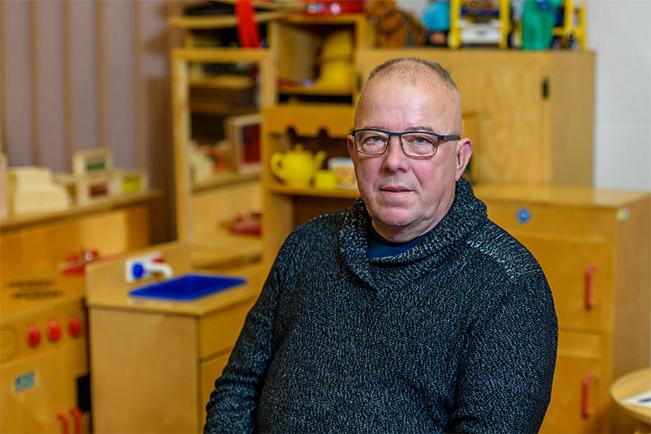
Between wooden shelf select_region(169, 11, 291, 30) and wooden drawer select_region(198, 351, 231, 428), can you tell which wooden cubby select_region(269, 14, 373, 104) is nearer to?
wooden shelf select_region(169, 11, 291, 30)

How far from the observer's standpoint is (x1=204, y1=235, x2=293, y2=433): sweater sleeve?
1908 mm

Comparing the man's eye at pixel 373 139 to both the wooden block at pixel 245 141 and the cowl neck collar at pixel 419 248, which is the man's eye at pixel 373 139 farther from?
the wooden block at pixel 245 141

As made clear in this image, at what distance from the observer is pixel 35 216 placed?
3.49m

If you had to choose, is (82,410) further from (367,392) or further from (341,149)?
(367,392)

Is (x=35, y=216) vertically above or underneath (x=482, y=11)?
underneath

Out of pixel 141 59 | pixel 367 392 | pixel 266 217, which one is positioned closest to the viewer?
pixel 367 392

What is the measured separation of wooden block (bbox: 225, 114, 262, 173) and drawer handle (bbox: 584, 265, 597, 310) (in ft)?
4.30

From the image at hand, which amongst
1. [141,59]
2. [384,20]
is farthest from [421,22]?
[141,59]

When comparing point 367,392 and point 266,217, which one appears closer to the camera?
point 367,392

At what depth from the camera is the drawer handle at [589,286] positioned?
273 cm

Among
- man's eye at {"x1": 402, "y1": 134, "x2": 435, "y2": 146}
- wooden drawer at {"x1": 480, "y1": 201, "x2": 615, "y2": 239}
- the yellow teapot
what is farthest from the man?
the yellow teapot

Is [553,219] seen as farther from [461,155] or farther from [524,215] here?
[461,155]

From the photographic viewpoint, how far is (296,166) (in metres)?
3.26

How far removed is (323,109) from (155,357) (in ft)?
3.00
